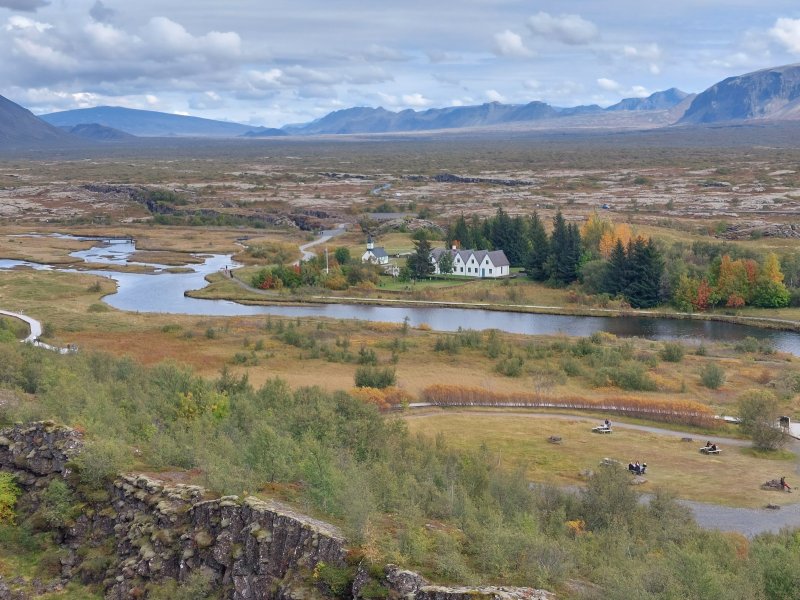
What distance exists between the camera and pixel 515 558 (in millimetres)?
17766

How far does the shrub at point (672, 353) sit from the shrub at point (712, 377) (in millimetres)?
5982

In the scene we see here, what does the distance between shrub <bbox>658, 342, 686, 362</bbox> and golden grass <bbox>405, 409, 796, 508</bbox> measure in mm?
15621

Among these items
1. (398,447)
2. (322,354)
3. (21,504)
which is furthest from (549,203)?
(21,504)

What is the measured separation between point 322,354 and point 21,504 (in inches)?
1530

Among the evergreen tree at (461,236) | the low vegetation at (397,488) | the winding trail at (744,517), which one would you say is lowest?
the evergreen tree at (461,236)

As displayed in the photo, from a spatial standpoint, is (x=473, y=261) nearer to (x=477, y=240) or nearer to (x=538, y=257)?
(x=477, y=240)

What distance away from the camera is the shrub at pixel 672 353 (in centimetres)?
5875

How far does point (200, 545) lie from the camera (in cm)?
1811

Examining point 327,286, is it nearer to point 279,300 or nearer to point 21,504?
point 279,300

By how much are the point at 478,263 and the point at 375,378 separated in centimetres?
4583

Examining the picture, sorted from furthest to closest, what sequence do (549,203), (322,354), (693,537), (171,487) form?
1. (549,203)
2. (322,354)
3. (693,537)
4. (171,487)

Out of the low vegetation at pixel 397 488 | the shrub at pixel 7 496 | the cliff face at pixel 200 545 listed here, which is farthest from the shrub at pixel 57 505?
the shrub at pixel 7 496

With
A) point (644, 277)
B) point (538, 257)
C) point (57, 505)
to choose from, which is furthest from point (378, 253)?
point (57, 505)

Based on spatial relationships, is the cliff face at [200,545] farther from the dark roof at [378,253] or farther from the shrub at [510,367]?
the dark roof at [378,253]
